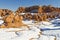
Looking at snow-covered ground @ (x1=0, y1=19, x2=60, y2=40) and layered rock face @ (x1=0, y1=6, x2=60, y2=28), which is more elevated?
layered rock face @ (x1=0, y1=6, x2=60, y2=28)

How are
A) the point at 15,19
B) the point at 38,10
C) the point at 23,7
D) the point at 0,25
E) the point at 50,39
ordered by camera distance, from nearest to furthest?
the point at 50,39 < the point at 0,25 < the point at 15,19 < the point at 38,10 < the point at 23,7

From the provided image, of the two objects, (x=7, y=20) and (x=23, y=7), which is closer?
(x=7, y=20)

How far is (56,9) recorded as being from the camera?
68.6 ft

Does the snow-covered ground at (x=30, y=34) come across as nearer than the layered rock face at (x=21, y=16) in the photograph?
Yes

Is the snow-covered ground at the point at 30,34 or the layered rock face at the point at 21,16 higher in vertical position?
the layered rock face at the point at 21,16

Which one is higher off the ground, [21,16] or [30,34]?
[21,16]

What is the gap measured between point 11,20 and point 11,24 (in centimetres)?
22

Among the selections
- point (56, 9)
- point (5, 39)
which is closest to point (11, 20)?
point (5, 39)

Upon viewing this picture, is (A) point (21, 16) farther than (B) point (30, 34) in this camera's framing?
Yes

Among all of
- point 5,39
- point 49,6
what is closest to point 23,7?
point 49,6

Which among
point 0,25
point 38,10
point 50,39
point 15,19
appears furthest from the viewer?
point 38,10

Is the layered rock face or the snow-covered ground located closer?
the snow-covered ground

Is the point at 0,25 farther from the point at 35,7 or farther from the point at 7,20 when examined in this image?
the point at 35,7

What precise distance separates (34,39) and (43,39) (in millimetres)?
231
